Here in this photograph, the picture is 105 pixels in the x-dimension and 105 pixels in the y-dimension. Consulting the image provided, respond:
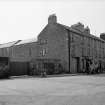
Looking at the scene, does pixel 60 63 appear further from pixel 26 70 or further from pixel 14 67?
pixel 14 67

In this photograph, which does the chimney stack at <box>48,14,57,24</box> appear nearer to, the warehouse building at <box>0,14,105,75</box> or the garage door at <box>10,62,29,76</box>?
the warehouse building at <box>0,14,105,75</box>

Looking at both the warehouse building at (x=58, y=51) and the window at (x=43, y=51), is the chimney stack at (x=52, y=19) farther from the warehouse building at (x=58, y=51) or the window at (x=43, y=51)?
the window at (x=43, y=51)

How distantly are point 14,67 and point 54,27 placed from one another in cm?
1507

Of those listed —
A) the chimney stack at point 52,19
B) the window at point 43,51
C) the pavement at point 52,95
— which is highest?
the chimney stack at point 52,19

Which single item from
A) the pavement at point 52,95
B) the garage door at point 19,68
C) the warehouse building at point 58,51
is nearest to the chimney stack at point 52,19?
the warehouse building at point 58,51

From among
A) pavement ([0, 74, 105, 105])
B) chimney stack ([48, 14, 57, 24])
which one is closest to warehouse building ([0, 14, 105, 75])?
chimney stack ([48, 14, 57, 24])

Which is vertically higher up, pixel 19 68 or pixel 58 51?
pixel 58 51

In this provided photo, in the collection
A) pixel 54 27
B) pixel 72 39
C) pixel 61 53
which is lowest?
pixel 61 53

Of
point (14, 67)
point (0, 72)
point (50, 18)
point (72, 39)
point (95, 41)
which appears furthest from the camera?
point (95, 41)

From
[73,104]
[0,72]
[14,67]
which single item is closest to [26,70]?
[14,67]

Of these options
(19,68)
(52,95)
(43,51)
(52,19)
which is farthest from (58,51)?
(52,95)

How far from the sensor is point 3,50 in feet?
184

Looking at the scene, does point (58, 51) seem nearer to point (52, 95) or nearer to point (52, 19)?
point (52, 19)

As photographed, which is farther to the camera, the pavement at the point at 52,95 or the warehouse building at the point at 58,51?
the warehouse building at the point at 58,51
